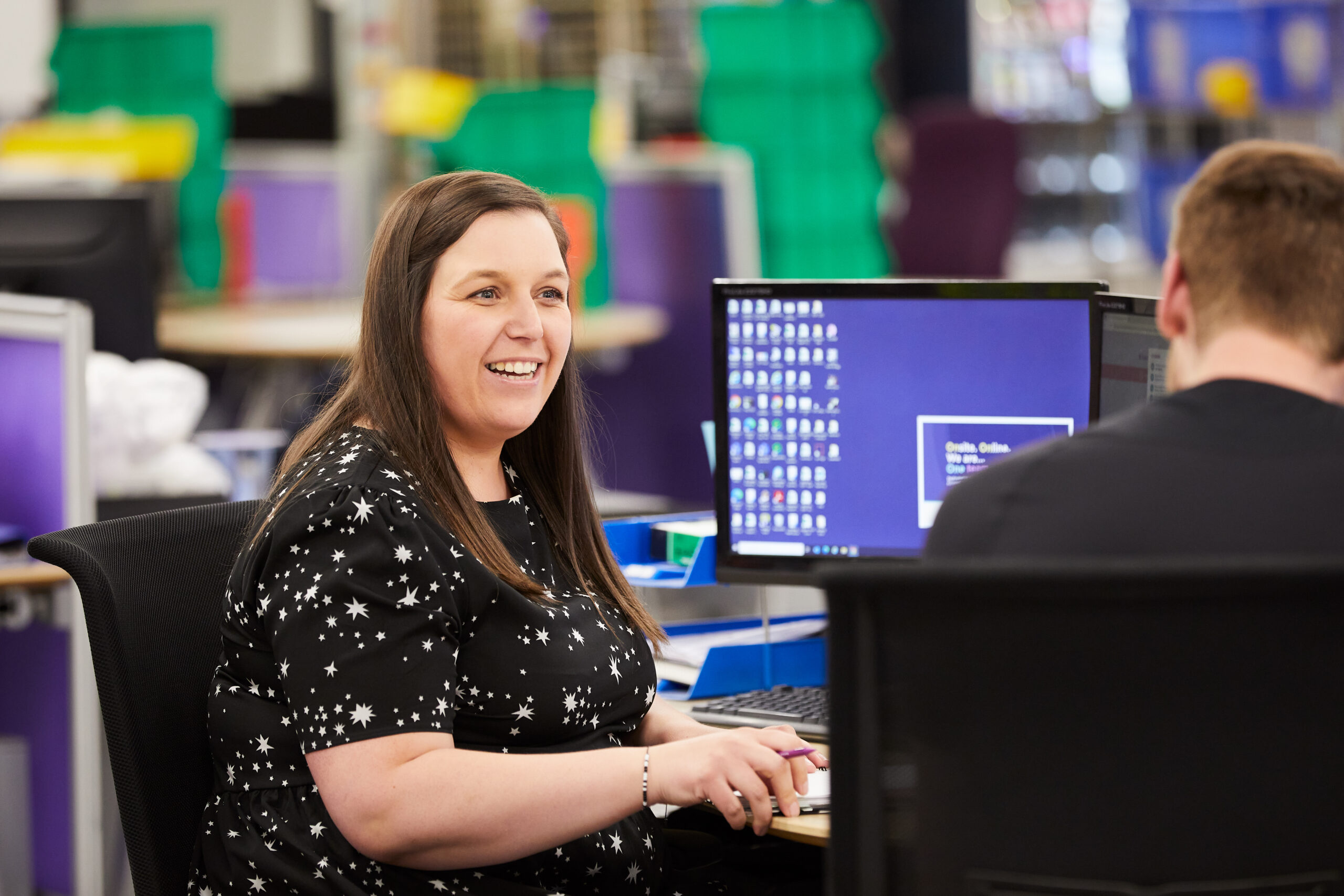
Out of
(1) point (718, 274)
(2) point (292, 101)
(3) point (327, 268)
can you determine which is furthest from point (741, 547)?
(2) point (292, 101)

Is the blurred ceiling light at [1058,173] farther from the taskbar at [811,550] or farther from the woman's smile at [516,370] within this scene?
the woman's smile at [516,370]

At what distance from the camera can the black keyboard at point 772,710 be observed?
1.71 m

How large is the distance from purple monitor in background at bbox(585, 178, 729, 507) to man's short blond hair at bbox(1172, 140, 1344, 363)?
3766 mm

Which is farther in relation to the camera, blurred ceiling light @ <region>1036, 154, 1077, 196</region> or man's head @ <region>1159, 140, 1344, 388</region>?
blurred ceiling light @ <region>1036, 154, 1077, 196</region>

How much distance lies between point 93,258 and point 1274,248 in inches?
92.6

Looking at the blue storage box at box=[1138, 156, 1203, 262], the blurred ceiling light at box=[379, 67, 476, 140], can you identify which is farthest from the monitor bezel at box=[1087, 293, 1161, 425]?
the blue storage box at box=[1138, 156, 1203, 262]

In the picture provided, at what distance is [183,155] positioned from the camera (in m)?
4.78

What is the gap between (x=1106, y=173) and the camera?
350 inches

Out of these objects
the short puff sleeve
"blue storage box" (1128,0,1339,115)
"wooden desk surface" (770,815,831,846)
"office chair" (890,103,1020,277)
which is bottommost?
"wooden desk surface" (770,815,831,846)

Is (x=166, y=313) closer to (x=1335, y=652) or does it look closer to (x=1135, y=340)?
(x=1135, y=340)

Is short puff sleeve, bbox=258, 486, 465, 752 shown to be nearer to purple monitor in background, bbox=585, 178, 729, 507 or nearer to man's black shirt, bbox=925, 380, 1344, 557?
man's black shirt, bbox=925, 380, 1344, 557

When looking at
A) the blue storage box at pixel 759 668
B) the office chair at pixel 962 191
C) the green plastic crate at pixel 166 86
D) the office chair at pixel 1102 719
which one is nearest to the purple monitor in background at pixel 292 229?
the green plastic crate at pixel 166 86

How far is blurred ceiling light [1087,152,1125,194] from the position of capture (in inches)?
348

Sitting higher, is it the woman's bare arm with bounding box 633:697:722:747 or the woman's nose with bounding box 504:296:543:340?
the woman's nose with bounding box 504:296:543:340
